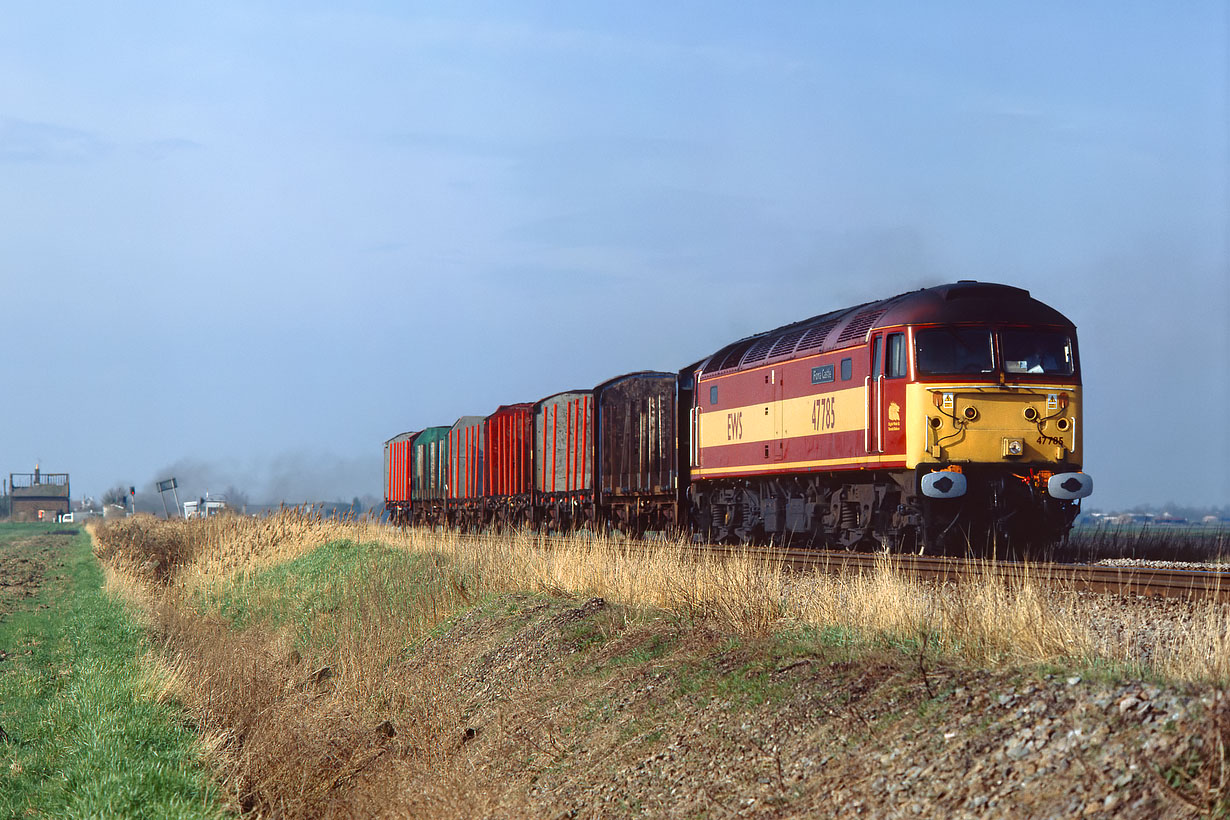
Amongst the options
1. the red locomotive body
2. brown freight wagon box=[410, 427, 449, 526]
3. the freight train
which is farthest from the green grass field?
brown freight wagon box=[410, 427, 449, 526]

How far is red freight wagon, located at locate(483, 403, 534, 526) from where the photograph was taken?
3334cm

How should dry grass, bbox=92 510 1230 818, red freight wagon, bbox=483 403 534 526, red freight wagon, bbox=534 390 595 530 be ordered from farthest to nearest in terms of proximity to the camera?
red freight wagon, bbox=483 403 534 526 → red freight wagon, bbox=534 390 595 530 → dry grass, bbox=92 510 1230 818

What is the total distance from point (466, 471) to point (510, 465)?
4.44m

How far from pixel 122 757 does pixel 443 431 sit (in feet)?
105

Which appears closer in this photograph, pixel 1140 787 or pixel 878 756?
pixel 1140 787

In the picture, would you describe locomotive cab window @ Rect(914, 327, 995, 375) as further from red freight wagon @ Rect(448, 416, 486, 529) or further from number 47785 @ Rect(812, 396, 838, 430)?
red freight wagon @ Rect(448, 416, 486, 529)

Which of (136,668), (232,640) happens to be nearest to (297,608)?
(232,640)

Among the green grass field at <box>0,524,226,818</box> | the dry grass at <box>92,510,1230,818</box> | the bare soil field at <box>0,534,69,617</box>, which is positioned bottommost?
the bare soil field at <box>0,534,69,617</box>

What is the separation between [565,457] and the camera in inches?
1207

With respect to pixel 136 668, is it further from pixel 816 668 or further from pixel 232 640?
pixel 816 668

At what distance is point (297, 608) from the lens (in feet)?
63.8

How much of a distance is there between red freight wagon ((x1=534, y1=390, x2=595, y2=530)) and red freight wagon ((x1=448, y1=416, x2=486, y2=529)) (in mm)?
4868

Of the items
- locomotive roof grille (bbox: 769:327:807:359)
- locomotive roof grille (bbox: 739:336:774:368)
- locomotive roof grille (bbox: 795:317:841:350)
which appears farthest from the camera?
locomotive roof grille (bbox: 739:336:774:368)

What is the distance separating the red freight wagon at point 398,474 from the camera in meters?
47.3
